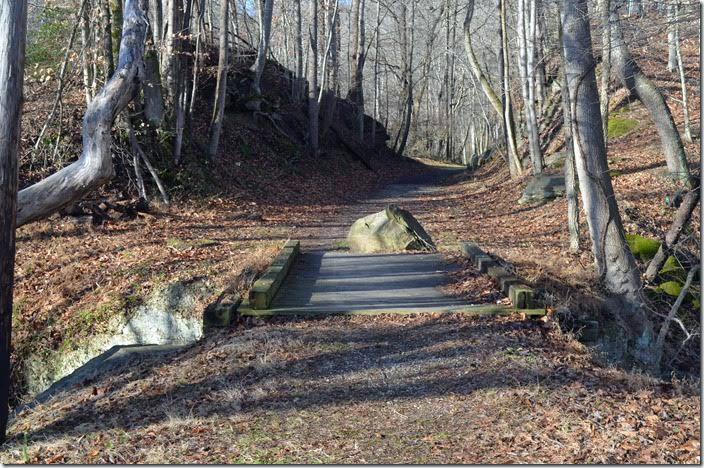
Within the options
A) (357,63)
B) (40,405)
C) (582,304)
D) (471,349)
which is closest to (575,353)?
(471,349)

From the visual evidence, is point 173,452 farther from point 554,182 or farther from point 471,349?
point 554,182

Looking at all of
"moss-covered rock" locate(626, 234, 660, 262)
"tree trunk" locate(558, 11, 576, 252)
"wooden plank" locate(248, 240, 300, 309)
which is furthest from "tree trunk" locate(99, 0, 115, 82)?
"moss-covered rock" locate(626, 234, 660, 262)

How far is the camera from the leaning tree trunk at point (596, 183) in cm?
1045

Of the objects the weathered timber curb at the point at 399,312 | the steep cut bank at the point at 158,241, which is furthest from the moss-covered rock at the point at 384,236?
the weathered timber curb at the point at 399,312

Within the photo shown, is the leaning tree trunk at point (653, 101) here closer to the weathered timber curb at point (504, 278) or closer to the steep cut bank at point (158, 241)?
the weathered timber curb at point (504, 278)

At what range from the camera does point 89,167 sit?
21.0 ft

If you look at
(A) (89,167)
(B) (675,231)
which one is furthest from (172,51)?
(B) (675,231)

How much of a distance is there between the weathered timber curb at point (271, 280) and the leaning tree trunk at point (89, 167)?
9.14 ft

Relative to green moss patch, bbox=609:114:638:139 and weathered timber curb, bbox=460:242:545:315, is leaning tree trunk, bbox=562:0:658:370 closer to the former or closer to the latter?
weathered timber curb, bbox=460:242:545:315

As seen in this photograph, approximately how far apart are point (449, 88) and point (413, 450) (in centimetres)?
A: 4969

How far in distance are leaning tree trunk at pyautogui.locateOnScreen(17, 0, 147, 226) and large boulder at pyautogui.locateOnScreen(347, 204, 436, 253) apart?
268 inches

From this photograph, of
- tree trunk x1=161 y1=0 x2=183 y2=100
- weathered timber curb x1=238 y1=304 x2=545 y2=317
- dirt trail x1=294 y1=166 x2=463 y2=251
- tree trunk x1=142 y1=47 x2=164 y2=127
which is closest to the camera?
weathered timber curb x1=238 y1=304 x2=545 y2=317

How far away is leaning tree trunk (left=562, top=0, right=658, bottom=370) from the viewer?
10.5m

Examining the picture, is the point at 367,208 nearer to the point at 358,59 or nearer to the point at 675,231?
the point at 675,231
